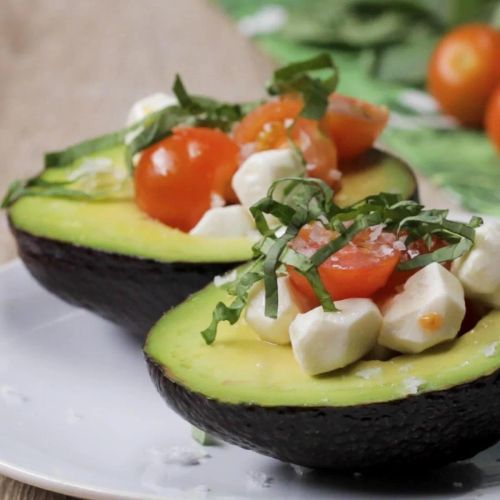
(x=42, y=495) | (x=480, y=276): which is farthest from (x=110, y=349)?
(x=480, y=276)

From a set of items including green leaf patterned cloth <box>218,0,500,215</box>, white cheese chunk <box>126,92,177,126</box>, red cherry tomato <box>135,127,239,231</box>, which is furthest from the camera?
green leaf patterned cloth <box>218,0,500,215</box>

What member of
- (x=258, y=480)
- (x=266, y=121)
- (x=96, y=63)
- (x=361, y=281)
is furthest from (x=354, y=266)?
(x=96, y=63)

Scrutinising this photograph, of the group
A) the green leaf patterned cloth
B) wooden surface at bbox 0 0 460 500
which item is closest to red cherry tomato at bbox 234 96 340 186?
the green leaf patterned cloth

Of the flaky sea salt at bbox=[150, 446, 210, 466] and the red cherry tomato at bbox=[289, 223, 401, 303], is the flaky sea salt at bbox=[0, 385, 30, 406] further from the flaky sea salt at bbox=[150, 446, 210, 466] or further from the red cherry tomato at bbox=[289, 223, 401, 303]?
the red cherry tomato at bbox=[289, 223, 401, 303]

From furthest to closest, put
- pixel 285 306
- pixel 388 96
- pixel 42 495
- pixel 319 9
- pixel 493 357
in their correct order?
pixel 319 9 < pixel 388 96 < pixel 42 495 < pixel 285 306 < pixel 493 357

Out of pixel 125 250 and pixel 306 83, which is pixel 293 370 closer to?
pixel 125 250

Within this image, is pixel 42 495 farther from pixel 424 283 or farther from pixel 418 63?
pixel 418 63
